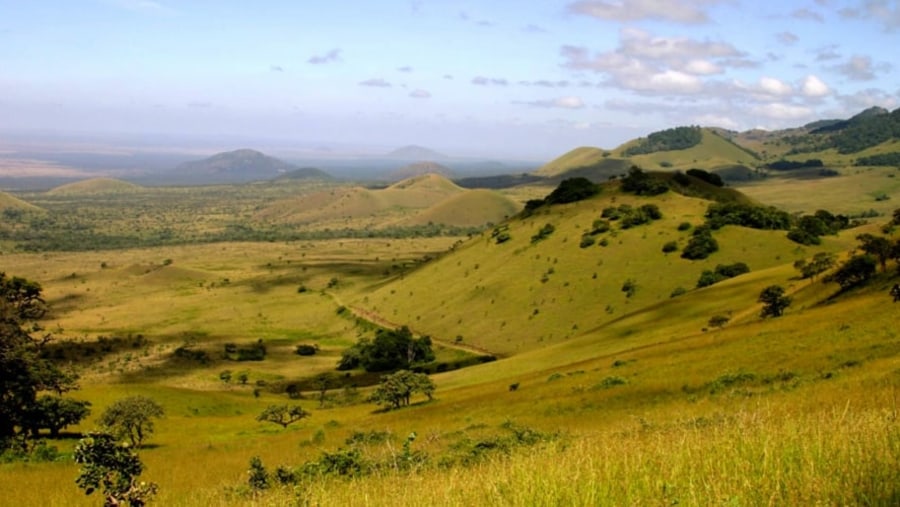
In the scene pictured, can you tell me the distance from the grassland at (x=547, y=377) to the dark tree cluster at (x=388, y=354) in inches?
135

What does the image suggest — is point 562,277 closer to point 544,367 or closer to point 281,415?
point 544,367

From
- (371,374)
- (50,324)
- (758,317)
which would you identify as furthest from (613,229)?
(50,324)

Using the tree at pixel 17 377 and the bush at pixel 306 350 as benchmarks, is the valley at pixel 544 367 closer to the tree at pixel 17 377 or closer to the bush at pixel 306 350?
the bush at pixel 306 350

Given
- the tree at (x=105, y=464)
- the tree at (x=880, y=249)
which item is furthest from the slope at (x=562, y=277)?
the tree at (x=105, y=464)

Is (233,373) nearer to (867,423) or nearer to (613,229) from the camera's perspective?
(613,229)

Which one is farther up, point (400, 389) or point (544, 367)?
point (400, 389)

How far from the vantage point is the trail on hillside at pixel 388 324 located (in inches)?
3673

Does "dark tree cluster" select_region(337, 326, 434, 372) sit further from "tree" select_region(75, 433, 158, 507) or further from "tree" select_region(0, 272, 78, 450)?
"tree" select_region(75, 433, 158, 507)

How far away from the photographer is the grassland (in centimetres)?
804

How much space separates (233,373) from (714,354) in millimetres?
69182

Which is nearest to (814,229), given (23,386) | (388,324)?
(388,324)

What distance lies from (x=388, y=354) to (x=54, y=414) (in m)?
54.6

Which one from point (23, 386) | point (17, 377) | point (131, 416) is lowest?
point (131, 416)

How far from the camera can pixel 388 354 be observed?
92.2 meters
